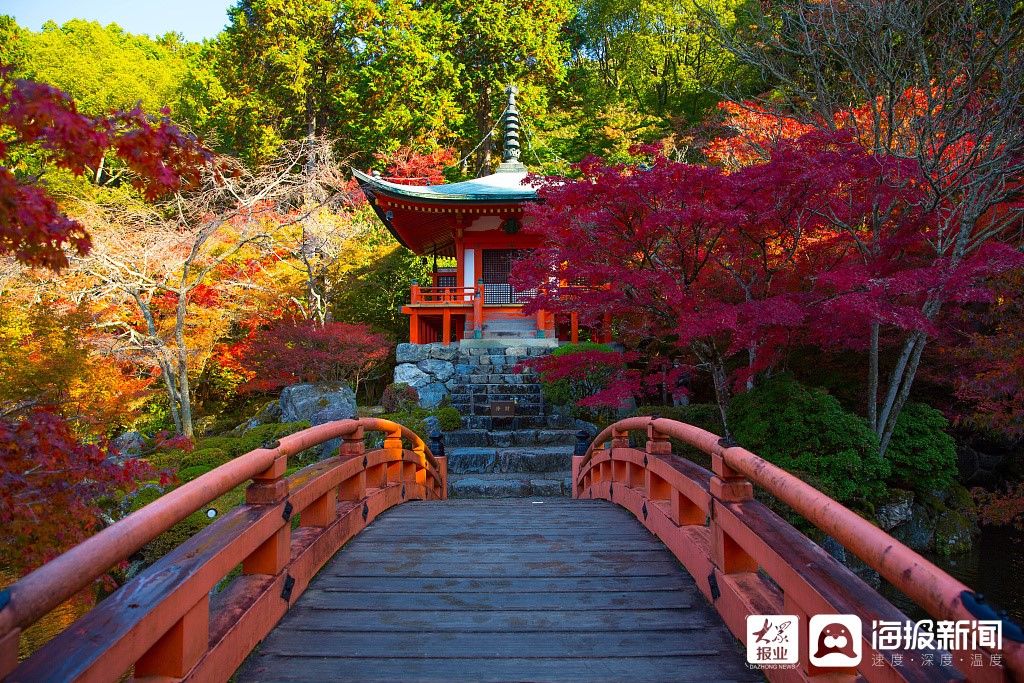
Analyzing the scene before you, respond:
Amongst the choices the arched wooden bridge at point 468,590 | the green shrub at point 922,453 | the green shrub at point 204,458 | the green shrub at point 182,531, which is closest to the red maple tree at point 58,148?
the arched wooden bridge at point 468,590

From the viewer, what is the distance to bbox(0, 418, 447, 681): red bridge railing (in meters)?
1.38

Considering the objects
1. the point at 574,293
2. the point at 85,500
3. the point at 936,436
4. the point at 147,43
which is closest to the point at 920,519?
the point at 936,436

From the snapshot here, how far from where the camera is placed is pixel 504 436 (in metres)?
10.6

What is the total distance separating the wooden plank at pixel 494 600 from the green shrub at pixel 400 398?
9.75 meters

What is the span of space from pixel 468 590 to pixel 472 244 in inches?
578

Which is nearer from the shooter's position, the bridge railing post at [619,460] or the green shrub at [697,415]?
the bridge railing post at [619,460]

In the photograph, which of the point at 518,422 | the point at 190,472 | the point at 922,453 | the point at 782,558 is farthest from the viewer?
the point at 518,422

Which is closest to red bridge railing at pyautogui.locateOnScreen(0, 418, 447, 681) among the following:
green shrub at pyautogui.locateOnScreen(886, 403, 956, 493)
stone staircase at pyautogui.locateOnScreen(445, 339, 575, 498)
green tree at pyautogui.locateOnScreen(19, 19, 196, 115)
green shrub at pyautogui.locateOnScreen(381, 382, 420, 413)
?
stone staircase at pyautogui.locateOnScreen(445, 339, 575, 498)

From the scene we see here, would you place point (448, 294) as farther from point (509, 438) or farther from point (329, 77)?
A: point (329, 77)

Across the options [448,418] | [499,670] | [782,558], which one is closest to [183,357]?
[448,418]

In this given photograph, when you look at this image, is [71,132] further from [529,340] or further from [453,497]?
[529,340]

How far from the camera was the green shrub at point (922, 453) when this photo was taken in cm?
771

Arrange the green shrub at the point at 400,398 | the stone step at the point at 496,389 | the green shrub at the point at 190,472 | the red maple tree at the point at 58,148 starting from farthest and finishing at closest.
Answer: the green shrub at the point at 400,398
the stone step at the point at 496,389
the green shrub at the point at 190,472
the red maple tree at the point at 58,148

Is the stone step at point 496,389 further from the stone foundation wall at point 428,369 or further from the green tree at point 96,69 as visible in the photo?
the green tree at point 96,69
